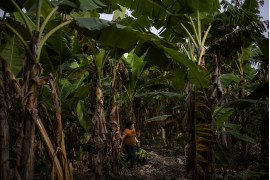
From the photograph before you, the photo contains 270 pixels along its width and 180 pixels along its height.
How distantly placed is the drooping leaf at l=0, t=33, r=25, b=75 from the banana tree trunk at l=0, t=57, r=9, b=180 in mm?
994

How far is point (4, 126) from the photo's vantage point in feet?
9.30

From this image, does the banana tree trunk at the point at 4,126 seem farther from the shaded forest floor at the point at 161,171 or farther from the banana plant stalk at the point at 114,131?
the shaded forest floor at the point at 161,171

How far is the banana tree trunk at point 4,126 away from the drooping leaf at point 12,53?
0.99 meters

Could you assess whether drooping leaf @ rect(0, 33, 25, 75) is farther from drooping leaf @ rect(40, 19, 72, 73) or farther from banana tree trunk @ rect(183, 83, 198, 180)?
Answer: banana tree trunk @ rect(183, 83, 198, 180)

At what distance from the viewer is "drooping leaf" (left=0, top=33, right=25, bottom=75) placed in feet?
12.5

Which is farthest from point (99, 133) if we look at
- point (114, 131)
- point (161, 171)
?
point (161, 171)

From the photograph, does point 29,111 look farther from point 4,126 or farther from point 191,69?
point 191,69

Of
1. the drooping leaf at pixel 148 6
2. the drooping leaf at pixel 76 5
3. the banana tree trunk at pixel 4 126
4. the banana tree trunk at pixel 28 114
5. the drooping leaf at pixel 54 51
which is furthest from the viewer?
the drooping leaf at pixel 148 6

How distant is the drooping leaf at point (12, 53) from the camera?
150 inches

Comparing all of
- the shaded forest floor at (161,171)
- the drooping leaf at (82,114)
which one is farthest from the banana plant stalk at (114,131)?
the drooping leaf at (82,114)

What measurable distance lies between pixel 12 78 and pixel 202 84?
2.95 m

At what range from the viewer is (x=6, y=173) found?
2789 millimetres

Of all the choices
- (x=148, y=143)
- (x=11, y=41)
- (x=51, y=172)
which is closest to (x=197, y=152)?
(x=51, y=172)

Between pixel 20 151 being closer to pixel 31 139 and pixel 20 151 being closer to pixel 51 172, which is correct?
pixel 31 139
